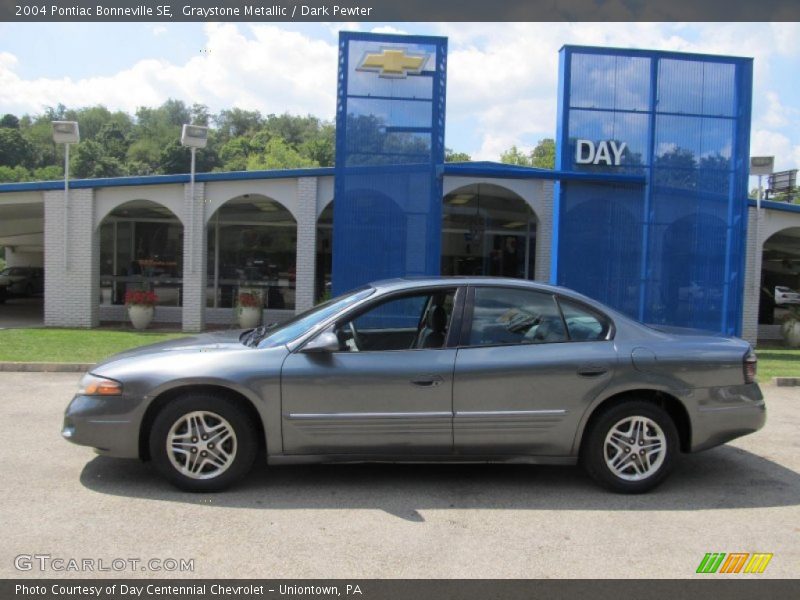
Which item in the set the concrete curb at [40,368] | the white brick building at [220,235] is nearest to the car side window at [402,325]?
the concrete curb at [40,368]

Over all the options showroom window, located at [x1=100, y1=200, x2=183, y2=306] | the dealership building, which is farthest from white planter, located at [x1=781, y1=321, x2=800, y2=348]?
showroom window, located at [x1=100, y1=200, x2=183, y2=306]

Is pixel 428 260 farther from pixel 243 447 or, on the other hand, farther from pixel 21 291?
pixel 21 291

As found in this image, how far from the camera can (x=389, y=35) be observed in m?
10.8

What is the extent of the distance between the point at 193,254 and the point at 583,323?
12136 millimetres

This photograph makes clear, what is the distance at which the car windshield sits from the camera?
4973 millimetres

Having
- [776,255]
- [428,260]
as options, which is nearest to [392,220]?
[428,260]

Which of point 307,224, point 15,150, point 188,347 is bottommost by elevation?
point 188,347

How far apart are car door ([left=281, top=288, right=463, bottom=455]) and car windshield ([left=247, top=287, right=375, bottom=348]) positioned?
273 millimetres

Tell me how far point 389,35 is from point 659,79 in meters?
4.77

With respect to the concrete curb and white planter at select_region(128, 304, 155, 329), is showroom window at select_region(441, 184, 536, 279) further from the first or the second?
the concrete curb

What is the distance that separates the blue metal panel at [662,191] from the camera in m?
11.8

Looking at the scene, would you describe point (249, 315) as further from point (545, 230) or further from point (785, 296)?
point (785, 296)

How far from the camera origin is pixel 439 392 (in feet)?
15.6

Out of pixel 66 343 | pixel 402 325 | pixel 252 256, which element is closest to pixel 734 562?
pixel 402 325
